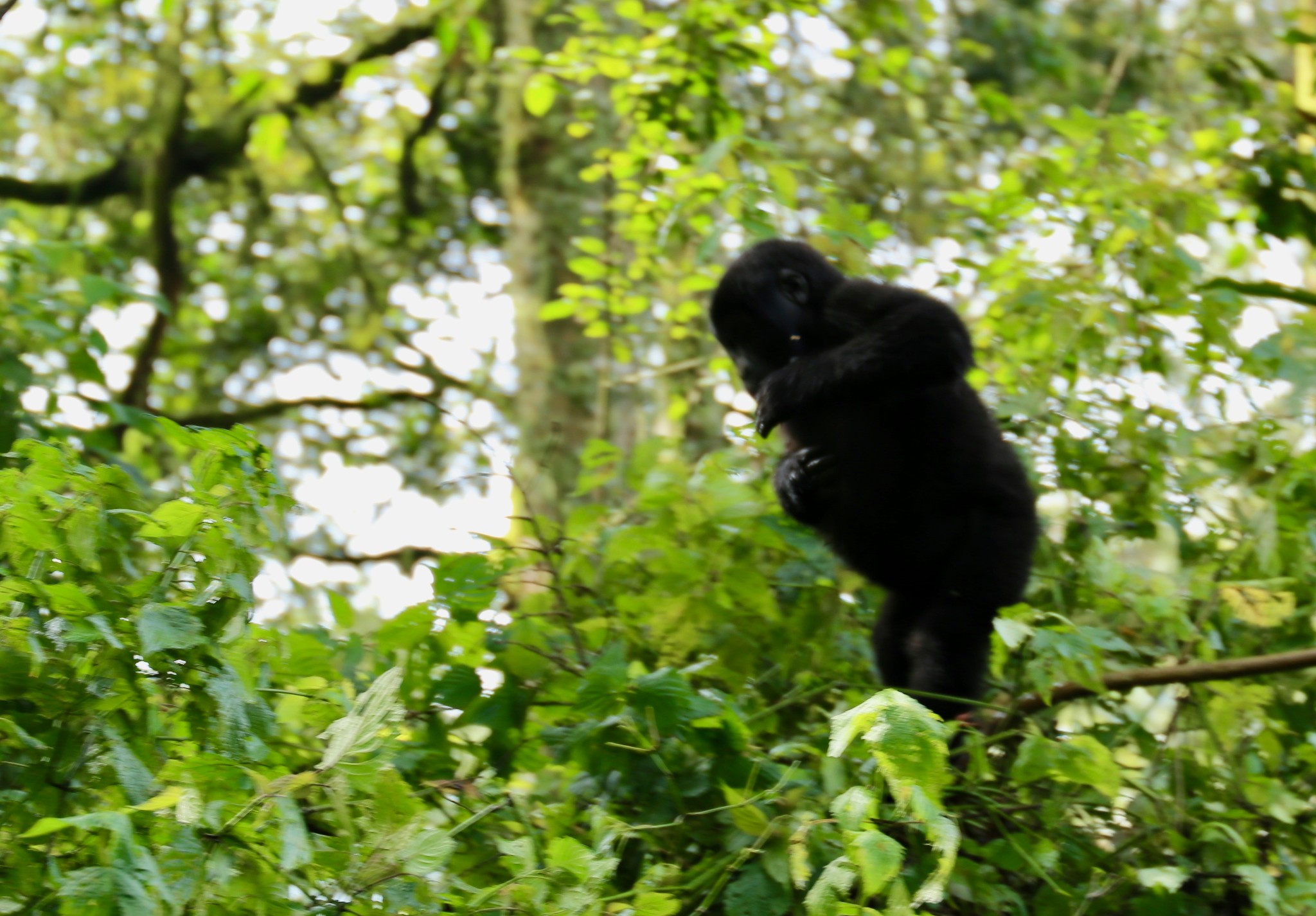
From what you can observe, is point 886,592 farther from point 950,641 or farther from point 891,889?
point 891,889

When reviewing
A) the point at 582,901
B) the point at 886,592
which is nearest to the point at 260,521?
the point at 582,901

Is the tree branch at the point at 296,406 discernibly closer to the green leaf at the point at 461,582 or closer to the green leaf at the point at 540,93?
the green leaf at the point at 540,93

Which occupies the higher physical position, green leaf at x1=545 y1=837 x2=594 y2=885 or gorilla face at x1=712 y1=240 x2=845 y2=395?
gorilla face at x1=712 y1=240 x2=845 y2=395

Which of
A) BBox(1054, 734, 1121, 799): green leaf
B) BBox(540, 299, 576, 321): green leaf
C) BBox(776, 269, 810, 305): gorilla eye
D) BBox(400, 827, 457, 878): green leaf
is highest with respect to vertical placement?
BBox(776, 269, 810, 305): gorilla eye

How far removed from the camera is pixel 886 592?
3.09 meters

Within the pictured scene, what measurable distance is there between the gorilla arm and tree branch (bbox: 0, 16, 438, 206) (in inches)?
192

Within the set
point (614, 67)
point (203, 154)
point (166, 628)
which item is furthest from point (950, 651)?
point (203, 154)

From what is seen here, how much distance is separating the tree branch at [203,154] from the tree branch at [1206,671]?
5.76 m

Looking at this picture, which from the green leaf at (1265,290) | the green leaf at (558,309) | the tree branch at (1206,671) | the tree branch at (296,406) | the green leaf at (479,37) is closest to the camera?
the tree branch at (1206,671)

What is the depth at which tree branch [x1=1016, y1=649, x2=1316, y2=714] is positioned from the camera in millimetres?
2332

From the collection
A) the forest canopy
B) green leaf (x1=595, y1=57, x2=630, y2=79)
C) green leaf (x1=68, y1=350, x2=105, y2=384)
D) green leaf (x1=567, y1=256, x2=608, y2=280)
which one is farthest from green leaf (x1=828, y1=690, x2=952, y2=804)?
green leaf (x1=595, y1=57, x2=630, y2=79)

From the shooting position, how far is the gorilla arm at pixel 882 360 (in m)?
2.71

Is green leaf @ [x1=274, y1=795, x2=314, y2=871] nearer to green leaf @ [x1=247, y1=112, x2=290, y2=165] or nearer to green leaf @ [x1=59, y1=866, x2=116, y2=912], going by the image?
green leaf @ [x1=59, y1=866, x2=116, y2=912]

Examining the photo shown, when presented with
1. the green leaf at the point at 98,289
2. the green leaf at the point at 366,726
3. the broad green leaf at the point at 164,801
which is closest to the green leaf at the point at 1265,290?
the green leaf at the point at 366,726
